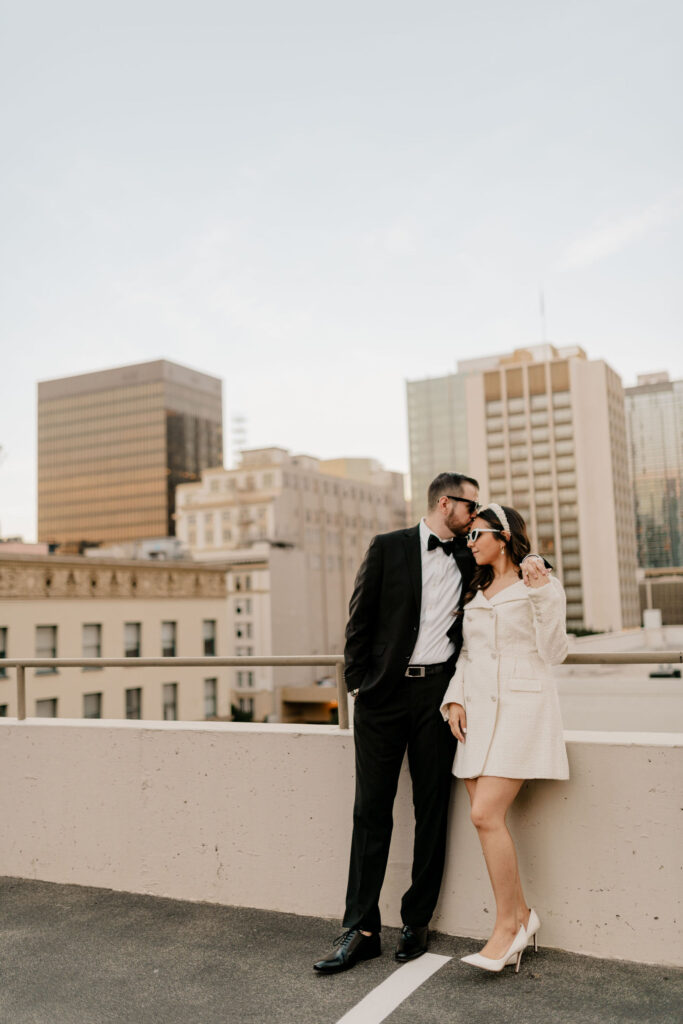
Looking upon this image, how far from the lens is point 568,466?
427 feet

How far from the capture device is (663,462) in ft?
573

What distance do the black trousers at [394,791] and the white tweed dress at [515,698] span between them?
18 cm

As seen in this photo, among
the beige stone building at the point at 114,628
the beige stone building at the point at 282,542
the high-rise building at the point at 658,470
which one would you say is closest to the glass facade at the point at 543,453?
the beige stone building at the point at 282,542

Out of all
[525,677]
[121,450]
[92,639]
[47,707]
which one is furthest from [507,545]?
[121,450]

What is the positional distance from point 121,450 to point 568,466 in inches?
3146

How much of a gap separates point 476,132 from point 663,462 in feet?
540

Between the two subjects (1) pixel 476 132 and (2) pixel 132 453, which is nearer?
(1) pixel 476 132

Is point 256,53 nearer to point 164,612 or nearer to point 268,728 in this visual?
point 268,728

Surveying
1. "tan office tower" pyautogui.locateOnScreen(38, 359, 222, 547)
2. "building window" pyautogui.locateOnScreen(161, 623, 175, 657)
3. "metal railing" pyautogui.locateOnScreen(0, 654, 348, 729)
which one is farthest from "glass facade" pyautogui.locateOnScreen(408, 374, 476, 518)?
"metal railing" pyautogui.locateOnScreen(0, 654, 348, 729)

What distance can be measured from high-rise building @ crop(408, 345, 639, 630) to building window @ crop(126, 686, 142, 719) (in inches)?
3273

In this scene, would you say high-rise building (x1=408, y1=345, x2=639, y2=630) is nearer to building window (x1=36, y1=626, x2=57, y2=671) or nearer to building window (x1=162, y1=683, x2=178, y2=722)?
building window (x1=162, y1=683, x2=178, y2=722)

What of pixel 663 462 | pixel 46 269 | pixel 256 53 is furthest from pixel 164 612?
pixel 663 462

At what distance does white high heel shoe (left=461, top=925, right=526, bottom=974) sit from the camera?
10.2 ft

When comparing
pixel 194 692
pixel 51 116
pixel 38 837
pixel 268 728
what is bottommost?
pixel 194 692
